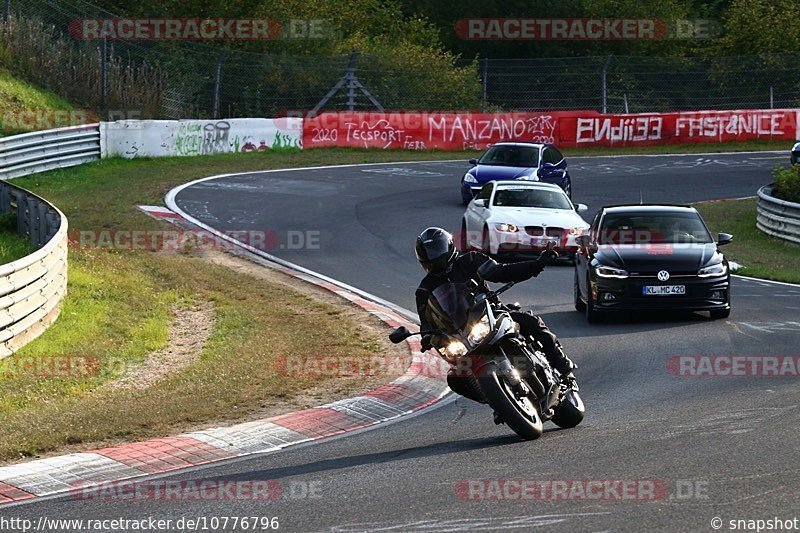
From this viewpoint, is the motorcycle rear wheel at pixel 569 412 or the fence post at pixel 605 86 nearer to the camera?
the motorcycle rear wheel at pixel 569 412

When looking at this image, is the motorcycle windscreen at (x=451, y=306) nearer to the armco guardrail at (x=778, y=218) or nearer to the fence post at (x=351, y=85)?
the armco guardrail at (x=778, y=218)

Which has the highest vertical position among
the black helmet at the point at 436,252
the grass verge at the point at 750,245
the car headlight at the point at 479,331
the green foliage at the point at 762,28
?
the green foliage at the point at 762,28

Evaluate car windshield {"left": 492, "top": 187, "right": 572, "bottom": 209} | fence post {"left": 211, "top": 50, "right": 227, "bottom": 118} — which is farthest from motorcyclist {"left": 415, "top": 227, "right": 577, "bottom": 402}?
fence post {"left": 211, "top": 50, "right": 227, "bottom": 118}

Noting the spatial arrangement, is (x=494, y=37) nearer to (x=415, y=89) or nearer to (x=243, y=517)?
(x=415, y=89)

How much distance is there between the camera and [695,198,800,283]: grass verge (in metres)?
21.1

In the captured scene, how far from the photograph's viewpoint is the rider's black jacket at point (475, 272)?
905cm

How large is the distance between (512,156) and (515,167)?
0.62 meters

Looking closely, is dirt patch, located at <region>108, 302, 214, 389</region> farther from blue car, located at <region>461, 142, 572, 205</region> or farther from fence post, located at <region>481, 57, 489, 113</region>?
fence post, located at <region>481, 57, 489, 113</region>

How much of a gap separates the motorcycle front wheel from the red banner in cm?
2922

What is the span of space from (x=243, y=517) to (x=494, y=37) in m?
56.7

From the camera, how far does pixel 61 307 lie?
15492 mm

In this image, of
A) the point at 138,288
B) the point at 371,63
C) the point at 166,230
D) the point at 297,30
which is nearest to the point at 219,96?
the point at 371,63

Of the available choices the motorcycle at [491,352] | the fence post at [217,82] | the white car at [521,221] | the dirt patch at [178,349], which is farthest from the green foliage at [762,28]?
the motorcycle at [491,352]

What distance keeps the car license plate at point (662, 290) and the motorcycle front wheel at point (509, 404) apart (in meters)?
6.62
